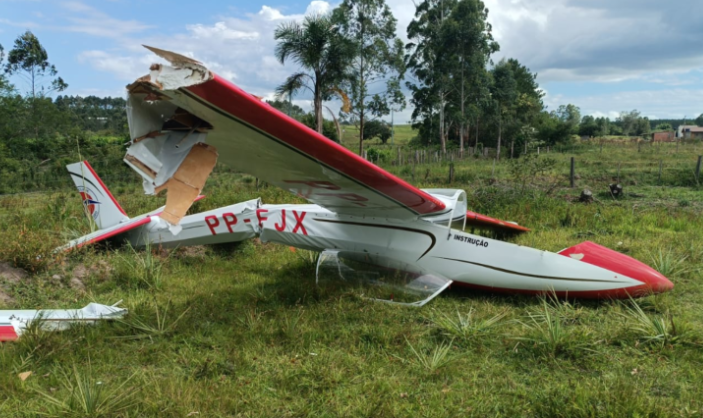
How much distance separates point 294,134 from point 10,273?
5.00m

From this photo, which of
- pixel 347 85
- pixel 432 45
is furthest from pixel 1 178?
pixel 432 45

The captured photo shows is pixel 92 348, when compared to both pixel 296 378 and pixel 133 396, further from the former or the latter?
pixel 296 378

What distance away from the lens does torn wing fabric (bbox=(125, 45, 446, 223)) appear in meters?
2.44

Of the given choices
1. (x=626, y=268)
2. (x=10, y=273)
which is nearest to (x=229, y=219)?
(x=10, y=273)

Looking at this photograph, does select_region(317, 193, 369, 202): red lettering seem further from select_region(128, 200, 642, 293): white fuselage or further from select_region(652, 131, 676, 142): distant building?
select_region(652, 131, 676, 142): distant building

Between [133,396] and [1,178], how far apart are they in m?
21.0

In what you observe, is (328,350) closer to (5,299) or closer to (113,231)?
(5,299)

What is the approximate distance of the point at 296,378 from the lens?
10.7 feet

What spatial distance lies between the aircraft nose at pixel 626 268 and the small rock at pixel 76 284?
630 centimetres

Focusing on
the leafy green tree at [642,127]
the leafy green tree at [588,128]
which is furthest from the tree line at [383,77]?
the leafy green tree at [642,127]

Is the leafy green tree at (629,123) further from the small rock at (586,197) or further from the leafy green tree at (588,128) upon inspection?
the small rock at (586,197)

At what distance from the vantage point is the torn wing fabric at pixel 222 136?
2439 millimetres

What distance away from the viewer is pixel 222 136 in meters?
3.05

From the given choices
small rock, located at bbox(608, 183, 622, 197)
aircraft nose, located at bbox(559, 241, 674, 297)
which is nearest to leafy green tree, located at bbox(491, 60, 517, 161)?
small rock, located at bbox(608, 183, 622, 197)
